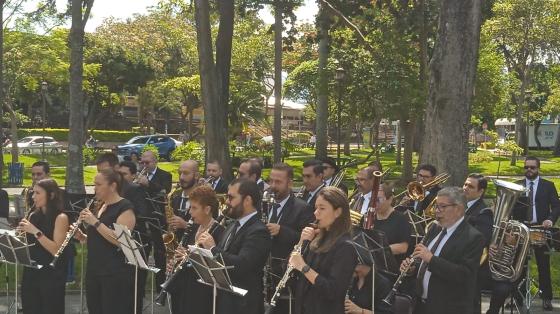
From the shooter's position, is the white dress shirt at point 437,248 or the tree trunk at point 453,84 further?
the tree trunk at point 453,84

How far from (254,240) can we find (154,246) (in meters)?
4.34

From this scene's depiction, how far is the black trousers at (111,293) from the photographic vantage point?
6.90m

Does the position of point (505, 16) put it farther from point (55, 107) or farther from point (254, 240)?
point (55, 107)

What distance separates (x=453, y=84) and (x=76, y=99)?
9.20 metres

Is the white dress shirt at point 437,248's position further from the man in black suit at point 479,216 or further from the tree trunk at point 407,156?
the tree trunk at point 407,156

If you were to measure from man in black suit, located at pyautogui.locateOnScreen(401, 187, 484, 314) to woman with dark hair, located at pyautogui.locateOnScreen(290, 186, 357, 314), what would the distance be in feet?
2.65

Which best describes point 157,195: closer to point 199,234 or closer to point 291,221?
point 291,221

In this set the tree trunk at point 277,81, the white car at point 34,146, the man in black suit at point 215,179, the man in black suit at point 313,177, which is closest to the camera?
the man in black suit at point 313,177

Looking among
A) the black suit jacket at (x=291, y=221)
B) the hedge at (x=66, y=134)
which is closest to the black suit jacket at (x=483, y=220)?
the black suit jacket at (x=291, y=221)

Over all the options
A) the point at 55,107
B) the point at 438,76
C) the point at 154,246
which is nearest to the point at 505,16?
the point at 438,76

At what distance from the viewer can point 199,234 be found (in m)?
6.54

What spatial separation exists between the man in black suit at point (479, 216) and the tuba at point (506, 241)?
24 centimetres

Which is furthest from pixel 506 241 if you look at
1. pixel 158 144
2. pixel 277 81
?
pixel 158 144

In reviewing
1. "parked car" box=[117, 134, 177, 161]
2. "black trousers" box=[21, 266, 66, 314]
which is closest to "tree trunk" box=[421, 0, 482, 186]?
"black trousers" box=[21, 266, 66, 314]
